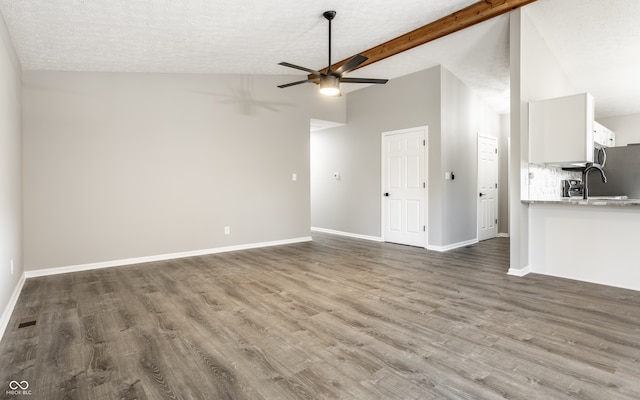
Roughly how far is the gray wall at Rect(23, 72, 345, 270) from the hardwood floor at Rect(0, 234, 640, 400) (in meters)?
0.80

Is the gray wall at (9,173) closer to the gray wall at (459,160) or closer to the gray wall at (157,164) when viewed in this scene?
the gray wall at (157,164)

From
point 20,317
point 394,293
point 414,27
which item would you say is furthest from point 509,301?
point 20,317

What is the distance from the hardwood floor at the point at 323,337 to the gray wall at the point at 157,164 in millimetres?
804

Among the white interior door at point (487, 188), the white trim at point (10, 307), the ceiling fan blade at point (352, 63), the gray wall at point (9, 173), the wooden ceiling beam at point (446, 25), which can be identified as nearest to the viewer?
the white trim at point (10, 307)

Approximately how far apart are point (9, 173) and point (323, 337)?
3.33 metres

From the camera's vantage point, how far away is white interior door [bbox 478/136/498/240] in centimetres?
656

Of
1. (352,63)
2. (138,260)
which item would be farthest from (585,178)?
(138,260)

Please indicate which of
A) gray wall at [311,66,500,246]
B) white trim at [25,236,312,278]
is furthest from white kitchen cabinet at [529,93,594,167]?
white trim at [25,236,312,278]

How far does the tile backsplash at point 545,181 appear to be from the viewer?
4.27 metres

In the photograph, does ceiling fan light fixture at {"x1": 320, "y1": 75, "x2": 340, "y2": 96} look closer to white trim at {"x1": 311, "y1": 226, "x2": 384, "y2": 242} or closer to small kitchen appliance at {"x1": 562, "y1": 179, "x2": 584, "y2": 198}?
white trim at {"x1": 311, "y1": 226, "x2": 384, "y2": 242}

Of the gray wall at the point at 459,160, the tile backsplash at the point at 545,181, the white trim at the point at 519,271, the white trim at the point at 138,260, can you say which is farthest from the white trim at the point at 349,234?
the tile backsplash at the point at 545,181

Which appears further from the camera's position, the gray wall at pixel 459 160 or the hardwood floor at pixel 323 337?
the gray wall at pixel 459 160

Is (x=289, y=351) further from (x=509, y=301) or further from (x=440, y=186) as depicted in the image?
(x=440, y=186)

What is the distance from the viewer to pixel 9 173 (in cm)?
319
